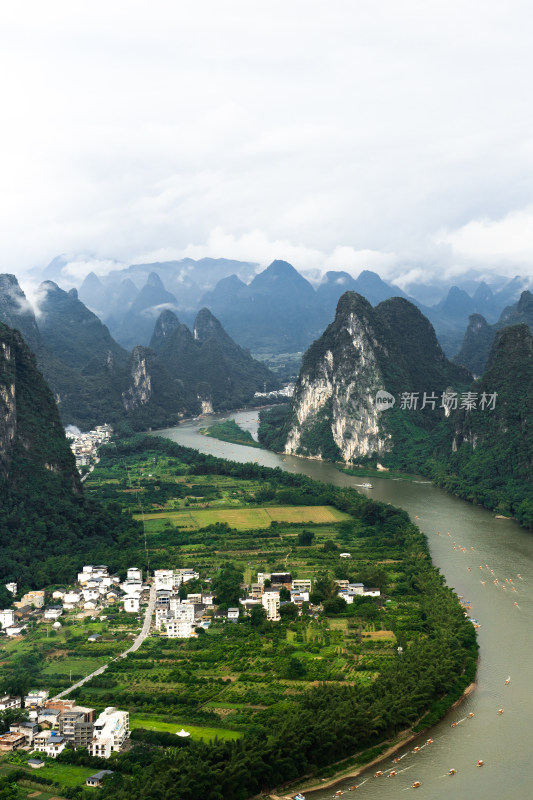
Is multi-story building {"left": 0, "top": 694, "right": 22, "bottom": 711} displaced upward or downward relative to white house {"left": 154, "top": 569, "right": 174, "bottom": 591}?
downward

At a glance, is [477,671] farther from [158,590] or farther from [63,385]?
[63,385]

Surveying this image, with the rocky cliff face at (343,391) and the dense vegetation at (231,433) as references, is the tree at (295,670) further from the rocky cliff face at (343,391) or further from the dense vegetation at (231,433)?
the dense vegetation at (231,433)

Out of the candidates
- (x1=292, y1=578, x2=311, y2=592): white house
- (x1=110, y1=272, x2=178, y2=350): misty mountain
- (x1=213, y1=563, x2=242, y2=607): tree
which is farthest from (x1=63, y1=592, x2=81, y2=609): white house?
(x1=110, y1=272, x2=178, y2=350): misty mountain

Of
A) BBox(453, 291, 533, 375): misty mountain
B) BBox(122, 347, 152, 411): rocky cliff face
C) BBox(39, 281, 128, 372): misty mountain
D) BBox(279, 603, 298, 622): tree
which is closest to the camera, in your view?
BBox(279, 603, 298, 622): tree

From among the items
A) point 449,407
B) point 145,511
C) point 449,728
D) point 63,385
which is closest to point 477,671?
point 449,728

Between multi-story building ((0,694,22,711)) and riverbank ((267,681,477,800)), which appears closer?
riverbank ((267,681,477,800))

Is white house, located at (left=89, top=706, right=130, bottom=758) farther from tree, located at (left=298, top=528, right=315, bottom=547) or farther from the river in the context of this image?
tree, located at (left=298, top=528, right=315, bottom=547)

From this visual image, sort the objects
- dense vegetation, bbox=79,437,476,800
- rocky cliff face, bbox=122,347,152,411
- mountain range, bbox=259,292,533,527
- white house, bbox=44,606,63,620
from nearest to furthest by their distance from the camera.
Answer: dense vegetation, bbox=79,437,476,800 → white house, bbox=44,606,63,620 → mountain range, bbox=259,292,533,527 → rocky cliff face, bbox=122,347,152,411
